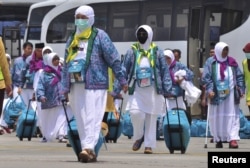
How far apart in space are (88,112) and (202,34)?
1742 centimetres

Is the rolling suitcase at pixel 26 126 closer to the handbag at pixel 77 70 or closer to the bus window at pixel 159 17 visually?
the handbag at pixel 77 70

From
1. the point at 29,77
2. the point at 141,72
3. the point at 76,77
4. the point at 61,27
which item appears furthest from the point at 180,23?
the point at 76,77

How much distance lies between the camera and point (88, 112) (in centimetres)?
1413

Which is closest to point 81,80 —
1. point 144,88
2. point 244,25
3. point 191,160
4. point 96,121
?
point 96,121

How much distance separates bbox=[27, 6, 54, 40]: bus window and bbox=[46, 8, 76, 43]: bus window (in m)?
1.44

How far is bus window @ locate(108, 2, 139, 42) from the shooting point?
111 ft

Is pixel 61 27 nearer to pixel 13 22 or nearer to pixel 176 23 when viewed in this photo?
pixel 176 23

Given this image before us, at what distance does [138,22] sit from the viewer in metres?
33.7

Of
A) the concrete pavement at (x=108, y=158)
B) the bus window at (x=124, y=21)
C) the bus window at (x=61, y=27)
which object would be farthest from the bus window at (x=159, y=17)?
the concrete pavement at (x=108, y=158)

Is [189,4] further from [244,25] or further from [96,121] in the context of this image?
[96,121]

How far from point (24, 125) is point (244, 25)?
31.2 feet

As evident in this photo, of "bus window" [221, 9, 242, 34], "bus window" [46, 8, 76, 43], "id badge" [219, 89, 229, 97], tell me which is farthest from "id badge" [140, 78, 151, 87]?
"bus window" [46, 8, 76, 43]

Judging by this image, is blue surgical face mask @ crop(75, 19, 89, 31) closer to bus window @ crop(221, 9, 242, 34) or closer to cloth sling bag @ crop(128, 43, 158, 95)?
cloth sling bag @ crop(128, 43, 158, 95)

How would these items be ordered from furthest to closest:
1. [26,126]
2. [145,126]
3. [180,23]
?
[180,23]
[26,126]
[145,126]
